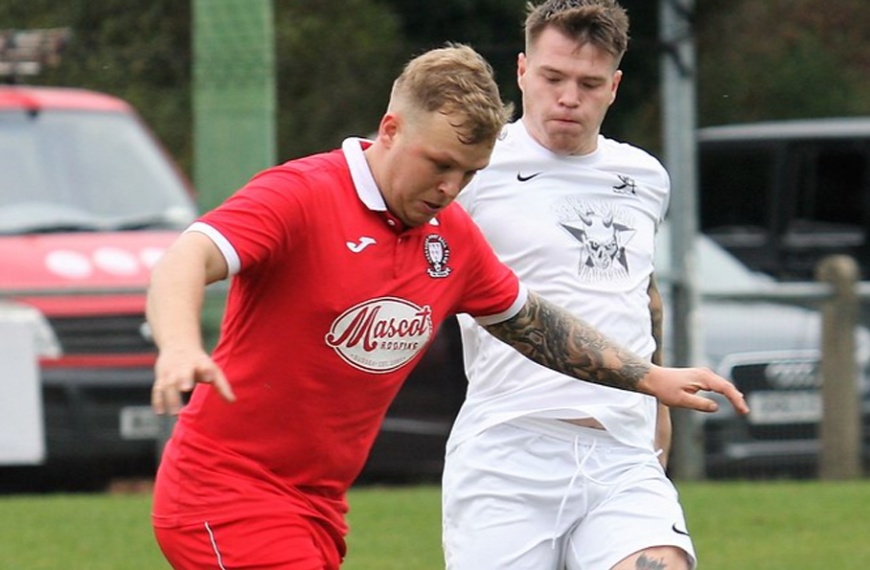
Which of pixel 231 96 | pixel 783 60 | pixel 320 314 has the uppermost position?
pixel 320 314

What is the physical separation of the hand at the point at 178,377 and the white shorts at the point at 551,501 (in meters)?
1.64

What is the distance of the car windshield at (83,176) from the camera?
10492mm

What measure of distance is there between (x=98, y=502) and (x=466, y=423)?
4602 mm

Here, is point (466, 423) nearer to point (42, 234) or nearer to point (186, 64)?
point (42, 234)

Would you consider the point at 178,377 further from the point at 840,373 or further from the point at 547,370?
the point at 840,373

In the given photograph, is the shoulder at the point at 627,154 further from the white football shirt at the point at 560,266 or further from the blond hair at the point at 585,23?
the blond hair at the point at 585,23

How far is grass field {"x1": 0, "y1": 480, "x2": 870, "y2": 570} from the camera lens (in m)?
8.16

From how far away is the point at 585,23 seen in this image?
17.5ft

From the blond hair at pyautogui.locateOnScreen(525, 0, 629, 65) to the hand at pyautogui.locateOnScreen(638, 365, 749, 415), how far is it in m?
0.95

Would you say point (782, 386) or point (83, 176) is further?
point (782, 386)

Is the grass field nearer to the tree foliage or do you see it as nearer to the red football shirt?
the red football shirt

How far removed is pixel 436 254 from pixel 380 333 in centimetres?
26

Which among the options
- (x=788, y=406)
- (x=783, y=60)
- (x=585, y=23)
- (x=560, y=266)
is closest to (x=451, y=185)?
(x=560, y=266)

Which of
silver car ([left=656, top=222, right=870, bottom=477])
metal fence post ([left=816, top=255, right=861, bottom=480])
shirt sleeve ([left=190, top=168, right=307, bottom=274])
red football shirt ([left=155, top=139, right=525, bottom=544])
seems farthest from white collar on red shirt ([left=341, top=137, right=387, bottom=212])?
metal fence post ([left=816, top=255, right=861, bottom=480])
